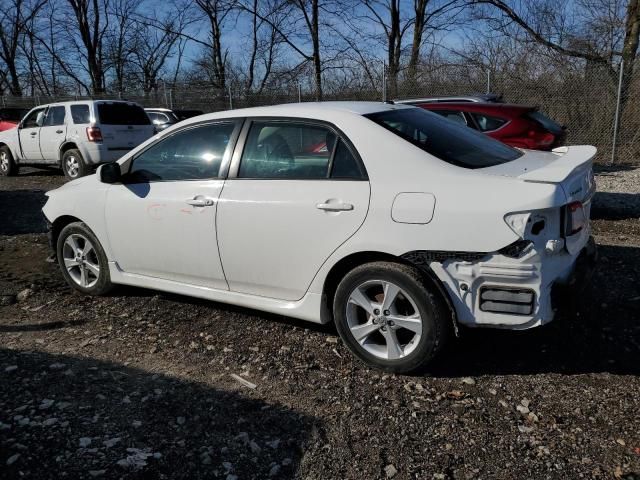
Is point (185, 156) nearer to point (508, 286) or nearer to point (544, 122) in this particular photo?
point (508, 286)

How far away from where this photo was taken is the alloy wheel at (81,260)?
16.1ft

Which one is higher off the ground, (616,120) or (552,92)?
(552,92)

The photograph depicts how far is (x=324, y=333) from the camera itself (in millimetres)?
4199

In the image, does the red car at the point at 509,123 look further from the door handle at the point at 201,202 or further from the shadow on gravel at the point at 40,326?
the shadow on gravel at the point at 40,326

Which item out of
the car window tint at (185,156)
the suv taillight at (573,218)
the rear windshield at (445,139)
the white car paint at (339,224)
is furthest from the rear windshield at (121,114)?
the suv taillight at (573,218)

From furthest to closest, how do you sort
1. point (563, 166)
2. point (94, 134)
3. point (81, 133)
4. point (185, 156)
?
point (81, 133)
point (94, 134)
point (185, 156)
point (563, 166)

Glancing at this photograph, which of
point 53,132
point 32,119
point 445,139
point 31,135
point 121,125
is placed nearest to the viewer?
point 445,139

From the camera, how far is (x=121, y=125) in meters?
12.3

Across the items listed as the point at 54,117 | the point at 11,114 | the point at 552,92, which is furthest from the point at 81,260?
the point at 11,114

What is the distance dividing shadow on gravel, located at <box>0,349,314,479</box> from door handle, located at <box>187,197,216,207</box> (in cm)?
117

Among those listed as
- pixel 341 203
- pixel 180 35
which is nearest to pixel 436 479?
pixel 341 203

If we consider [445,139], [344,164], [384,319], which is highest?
[445,139]

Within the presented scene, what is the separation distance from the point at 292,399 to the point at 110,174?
92.0 inches

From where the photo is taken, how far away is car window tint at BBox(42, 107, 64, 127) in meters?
12.6
